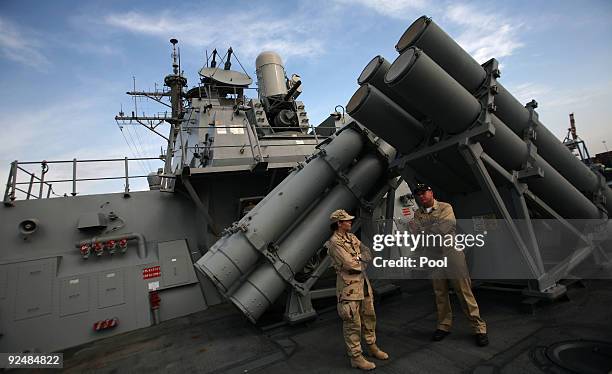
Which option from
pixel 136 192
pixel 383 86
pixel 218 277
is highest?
pixel 383 86

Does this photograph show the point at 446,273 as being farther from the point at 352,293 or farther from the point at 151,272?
the point at 151,272

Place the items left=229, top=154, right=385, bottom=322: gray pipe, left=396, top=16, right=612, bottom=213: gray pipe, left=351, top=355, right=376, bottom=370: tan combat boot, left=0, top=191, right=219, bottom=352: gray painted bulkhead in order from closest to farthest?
left=351, top=355, right=376, bottom=370: tan combat boot < left=396, top=16, right=612, bottom=213: gray pipe < left=229, top=154, right=385, bottom=322: gray pipe < left=0, top=191, right=219, bottom=352: gray painted bulkhead

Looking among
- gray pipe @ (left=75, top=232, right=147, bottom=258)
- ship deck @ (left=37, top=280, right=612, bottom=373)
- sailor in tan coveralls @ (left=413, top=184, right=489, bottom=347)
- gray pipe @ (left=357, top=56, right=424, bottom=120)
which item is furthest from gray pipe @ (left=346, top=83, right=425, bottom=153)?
gray pipe @ (left=75, top=232, right=147, bottom=258)

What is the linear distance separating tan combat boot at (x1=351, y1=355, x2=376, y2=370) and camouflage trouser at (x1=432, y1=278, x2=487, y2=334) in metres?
1.06

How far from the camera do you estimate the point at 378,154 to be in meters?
5.93

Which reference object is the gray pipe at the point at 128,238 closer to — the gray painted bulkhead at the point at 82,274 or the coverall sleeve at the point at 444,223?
the gray painted bulkhead at the point at 82,274

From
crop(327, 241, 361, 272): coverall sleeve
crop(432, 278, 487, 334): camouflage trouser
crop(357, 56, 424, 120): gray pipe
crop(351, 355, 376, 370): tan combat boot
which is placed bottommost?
crop(351, 355, 376, 370): tan combat boot

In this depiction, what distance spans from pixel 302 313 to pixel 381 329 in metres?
1.22

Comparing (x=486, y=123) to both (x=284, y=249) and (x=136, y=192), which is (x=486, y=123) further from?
(x=136, y=192)

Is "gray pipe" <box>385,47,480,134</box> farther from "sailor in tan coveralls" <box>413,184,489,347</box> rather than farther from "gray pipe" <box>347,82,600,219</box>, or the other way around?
"sailor in tan coveralls" <box>413,184,489,347</box>

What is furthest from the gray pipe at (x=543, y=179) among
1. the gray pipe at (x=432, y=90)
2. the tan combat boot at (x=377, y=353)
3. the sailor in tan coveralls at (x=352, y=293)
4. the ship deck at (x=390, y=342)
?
the tan combat boot at (x=377, y=353)

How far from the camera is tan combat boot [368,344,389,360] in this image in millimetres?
3411

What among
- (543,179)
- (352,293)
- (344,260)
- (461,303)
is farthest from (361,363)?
(543,179)

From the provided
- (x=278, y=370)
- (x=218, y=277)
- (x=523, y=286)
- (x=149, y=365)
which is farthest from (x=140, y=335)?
(x=523, y=286)
